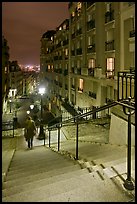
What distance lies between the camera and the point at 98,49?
22.0 m

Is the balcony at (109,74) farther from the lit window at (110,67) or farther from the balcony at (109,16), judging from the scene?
the balcony at (109,16)

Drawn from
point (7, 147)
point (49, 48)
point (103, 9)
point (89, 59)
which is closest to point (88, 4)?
point (103, 9)

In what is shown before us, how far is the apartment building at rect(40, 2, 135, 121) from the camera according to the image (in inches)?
592

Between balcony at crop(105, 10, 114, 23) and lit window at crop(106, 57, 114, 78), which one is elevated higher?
balcony at crop(105, 10, 114, 23)

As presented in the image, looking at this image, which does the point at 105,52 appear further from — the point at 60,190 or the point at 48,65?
the point at 48,65

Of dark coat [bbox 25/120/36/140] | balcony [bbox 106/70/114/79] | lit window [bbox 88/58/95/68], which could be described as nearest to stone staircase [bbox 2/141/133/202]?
dark coat [bbox 25/120/36/140]

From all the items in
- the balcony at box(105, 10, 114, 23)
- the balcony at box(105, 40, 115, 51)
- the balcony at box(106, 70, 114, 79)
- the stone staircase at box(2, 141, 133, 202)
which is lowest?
the stone staircase at box(2, 141, 133, 202)

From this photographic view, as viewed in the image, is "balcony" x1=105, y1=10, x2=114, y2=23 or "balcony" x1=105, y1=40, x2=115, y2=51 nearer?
"balcony" x1=105, y1=10, x2=114, y2=23

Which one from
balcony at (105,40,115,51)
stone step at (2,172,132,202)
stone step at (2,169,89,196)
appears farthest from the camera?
balcony at (105,40,115,51)

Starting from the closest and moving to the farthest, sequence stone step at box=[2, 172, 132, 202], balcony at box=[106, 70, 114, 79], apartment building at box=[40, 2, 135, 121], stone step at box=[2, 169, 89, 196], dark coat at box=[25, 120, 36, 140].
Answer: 1. stone step at box=[2, 172, 132, 202]
2. stone step at box=[2, 169, 89, 196]
3. dark coat at box=[25, 120, 36, 140]
4. apartment building at box=[40, 2, 135, 121]
5. balcony at box=[106, 70, 114, 79]

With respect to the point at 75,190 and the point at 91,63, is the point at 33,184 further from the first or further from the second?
the point at 91,63

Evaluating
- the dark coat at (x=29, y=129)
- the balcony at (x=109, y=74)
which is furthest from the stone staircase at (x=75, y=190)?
the balcony at (x=109, y=74)

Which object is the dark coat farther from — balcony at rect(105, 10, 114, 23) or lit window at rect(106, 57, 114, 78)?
balcony at rect(105, 10, 114, 23)

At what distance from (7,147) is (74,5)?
2316 cm
